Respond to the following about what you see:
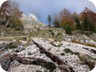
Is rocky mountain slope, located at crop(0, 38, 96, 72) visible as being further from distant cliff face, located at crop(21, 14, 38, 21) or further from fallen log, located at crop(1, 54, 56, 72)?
distant cliff face, located at crop(21, 14, 38, 21)

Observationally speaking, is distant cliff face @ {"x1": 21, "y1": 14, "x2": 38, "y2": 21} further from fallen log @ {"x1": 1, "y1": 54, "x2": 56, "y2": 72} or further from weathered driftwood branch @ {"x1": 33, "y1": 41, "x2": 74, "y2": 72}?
fallen log @ {"x1": 1, "y1": 54, "x2": 56, "y2": 72}

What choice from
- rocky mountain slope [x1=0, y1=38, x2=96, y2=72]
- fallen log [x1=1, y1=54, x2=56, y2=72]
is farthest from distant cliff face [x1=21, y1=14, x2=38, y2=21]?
fallen log [x1=1, y1=54, x2=56, y2=72]

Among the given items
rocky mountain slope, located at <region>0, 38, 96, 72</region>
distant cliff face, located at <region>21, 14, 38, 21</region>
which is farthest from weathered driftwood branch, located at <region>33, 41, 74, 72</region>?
distant cliff face, located at <region>21, 14, 38, 21</region>

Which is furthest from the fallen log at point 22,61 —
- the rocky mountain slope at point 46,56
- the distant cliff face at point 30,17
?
the distant cliff face at point 30,17

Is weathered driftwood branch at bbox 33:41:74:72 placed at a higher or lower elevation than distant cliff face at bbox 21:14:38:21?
lower

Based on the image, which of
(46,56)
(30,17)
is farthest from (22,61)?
(30,17)

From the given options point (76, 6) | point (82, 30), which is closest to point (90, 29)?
point (82, 30)

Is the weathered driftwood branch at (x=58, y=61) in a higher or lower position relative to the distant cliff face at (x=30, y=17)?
lower

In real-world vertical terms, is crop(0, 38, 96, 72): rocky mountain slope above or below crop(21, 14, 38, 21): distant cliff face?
below

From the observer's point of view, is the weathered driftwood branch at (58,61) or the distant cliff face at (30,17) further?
the distant cliff face at (30,17)

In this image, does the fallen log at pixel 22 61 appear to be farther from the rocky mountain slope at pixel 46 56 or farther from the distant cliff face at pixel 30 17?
the distant cliff face at pixel 30 17

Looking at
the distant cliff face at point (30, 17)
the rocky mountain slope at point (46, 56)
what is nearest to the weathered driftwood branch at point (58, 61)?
the rocky mountain slope at point (46, 56)

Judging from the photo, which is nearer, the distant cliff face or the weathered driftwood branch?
the weathered driftwood branch

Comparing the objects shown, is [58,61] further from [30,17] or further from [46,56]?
[30,17]
